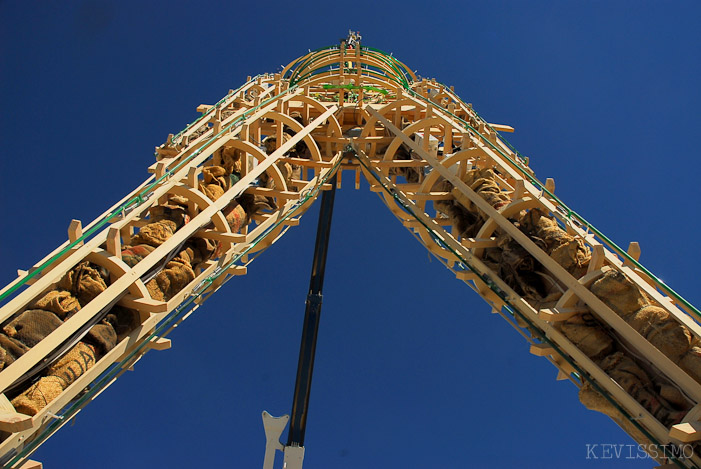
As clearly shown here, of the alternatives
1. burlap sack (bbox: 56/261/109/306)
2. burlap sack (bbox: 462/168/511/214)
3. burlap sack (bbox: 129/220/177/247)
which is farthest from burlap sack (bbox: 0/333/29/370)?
burlap sack (bbox: 462/168/511/214)

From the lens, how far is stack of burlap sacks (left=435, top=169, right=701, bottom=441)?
7.61 metres

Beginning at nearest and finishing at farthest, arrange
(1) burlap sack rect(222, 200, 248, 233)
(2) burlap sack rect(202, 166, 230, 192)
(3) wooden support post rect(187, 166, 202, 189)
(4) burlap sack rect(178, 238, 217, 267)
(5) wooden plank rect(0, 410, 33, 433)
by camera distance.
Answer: (5) wooden plank rect(0, 410, 33, 433)
(3) wooden support post rect(187, 166, 202, 189)
(4) burlap sack rect(178, 238, 217, 267)
(2) burlap sack rect(202, 166, 230, 192)
(1) burlap sack rect(222, 200, 248, 233)

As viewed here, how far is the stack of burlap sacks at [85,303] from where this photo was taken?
6.77 m

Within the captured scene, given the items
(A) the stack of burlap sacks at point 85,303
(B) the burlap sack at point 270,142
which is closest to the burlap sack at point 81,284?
(A) the stack of burlap sacks at point 85,303

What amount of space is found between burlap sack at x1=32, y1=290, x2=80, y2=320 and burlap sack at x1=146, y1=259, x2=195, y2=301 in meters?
1.37

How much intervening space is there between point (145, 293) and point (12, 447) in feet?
8.21

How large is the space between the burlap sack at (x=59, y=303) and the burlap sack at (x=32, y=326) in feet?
0.40

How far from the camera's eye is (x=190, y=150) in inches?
A: 450

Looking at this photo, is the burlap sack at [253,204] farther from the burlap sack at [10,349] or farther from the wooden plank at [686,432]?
the wooden plank at [686,432]

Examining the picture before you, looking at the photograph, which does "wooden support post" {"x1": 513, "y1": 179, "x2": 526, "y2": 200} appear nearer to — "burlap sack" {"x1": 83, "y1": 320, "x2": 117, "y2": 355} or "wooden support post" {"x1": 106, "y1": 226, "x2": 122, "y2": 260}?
"wooden support post" {"x1": 106, "y1": 226, "x2": 122, "y2": 260}

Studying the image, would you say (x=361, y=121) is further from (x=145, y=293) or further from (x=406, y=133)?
(x=145, y=293)

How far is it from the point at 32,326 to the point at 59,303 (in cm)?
44

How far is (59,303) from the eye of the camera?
732cm

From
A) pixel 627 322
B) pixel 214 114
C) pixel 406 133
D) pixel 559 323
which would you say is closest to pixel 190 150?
pixel 214 114
